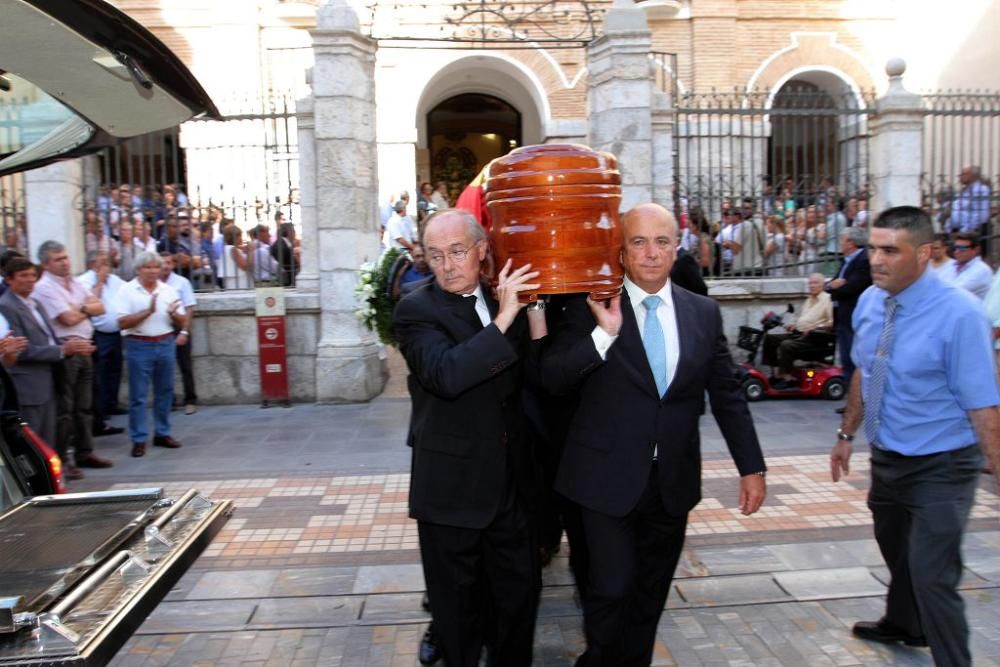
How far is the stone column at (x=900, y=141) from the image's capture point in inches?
420

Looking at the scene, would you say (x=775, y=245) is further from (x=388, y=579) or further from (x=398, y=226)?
(x=388, y=579)

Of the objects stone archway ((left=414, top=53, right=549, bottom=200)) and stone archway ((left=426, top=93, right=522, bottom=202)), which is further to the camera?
stone archway ((left=426, top=93, right=522, bottom=202))

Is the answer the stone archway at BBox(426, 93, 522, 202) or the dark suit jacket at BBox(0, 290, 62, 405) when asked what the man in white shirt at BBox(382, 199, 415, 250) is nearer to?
the dark suit jacket at BBox(0, 290, 62, 405)

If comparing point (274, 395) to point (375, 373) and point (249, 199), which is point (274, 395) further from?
point (249, 199)

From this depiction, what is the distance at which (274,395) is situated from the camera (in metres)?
9.73

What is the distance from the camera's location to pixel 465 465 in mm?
3273

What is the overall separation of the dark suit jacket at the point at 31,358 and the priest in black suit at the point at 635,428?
187 inches

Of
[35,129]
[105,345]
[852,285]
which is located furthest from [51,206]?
[852,285]

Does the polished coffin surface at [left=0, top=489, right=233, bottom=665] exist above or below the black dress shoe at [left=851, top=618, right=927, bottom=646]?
above

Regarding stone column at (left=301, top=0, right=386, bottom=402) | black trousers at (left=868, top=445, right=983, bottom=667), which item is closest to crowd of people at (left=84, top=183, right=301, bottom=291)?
stone column at (left=301, top=0, right=386, bottom=402)

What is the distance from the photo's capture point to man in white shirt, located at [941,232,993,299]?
26.7 feet

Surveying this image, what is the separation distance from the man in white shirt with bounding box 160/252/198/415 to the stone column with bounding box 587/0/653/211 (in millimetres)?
4813

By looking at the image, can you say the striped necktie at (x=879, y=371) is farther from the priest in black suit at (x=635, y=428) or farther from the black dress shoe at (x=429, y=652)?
the black dress shoe at (x=429, y=652)

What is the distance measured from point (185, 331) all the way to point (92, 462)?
185 centimetres
